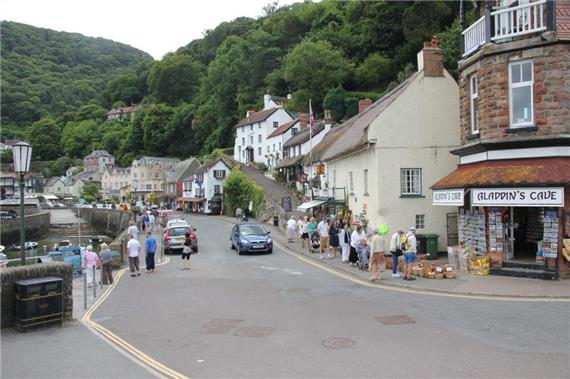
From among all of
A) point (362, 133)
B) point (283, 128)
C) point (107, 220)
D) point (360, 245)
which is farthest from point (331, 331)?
point (107, 220)

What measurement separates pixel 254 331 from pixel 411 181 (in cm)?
1428

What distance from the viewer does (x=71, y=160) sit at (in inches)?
6014

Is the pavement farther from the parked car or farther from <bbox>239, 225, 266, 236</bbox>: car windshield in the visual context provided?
the parked car

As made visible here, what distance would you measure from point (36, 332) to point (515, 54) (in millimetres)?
15624

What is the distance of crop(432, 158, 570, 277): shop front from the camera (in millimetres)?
15188

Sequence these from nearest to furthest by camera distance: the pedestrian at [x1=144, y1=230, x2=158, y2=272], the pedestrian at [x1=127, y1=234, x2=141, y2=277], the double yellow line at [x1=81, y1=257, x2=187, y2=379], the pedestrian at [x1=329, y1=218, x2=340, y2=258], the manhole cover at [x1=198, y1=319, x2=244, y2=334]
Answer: the double yellow line at [x1=81, y1=257, x2=187, y2=379], the manhole cover at [x1=198, y1=319, x2=244, y2=334], the pedestrian at [x1=127, y1=234, x2=141, y2=277], the pedestrian at [x1=144, y1=230, x2=158, y2=272], the pedestrian at [x1=329, y1=218, x2=340, y2=258]

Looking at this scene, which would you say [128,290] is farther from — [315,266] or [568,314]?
[568,314]

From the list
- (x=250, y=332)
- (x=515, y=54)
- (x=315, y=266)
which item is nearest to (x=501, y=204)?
(x=515, y=54)

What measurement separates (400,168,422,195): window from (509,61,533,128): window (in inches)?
256

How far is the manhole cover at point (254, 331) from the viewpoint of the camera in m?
10.0

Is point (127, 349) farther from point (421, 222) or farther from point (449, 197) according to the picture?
point (421, 222)

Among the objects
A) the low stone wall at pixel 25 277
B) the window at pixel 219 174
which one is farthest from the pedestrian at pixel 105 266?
the window at pixel 219 174

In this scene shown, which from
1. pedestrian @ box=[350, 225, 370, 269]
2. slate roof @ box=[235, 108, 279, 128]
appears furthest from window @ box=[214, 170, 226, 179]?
pedestrian @ box=[350, 225, 370, 269]

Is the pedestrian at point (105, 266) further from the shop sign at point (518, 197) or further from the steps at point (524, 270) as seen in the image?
the steps at point (524, 270)
